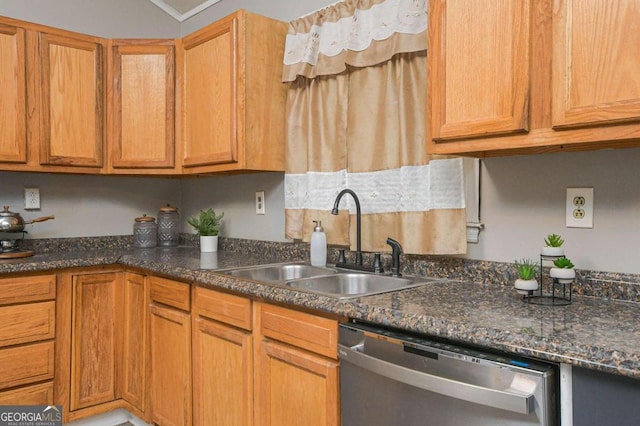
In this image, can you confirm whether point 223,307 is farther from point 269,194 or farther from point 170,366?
point 269,194

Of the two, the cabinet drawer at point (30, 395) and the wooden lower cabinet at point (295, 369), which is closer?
the wooden lower cabinet at point (295, 369)

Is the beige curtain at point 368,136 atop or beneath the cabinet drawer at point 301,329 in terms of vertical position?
atop

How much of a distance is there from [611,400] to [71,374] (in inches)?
94.2

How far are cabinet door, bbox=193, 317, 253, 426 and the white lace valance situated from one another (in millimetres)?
1240

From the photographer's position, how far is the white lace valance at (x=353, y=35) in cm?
186

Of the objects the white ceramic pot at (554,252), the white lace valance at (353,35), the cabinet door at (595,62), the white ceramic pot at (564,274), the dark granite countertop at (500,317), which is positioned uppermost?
the white lace valance at (353,35)

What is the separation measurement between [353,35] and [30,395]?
2.26 m

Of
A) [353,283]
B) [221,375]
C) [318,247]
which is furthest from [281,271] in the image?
[221,375]

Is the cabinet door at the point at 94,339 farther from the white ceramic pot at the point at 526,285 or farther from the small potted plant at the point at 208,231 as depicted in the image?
the white ceramic pot at the point at 526,285

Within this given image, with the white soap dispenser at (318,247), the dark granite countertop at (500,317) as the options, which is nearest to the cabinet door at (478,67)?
the dark granite countertop at (500,317)

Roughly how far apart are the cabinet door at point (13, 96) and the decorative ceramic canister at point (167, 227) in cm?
86

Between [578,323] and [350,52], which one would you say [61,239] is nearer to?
[350,52]

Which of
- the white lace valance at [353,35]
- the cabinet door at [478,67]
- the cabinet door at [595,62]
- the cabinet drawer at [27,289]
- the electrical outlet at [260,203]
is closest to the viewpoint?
the cabinet door at [595,62]

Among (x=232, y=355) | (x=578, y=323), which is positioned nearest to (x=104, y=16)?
(x=232, y=355)
